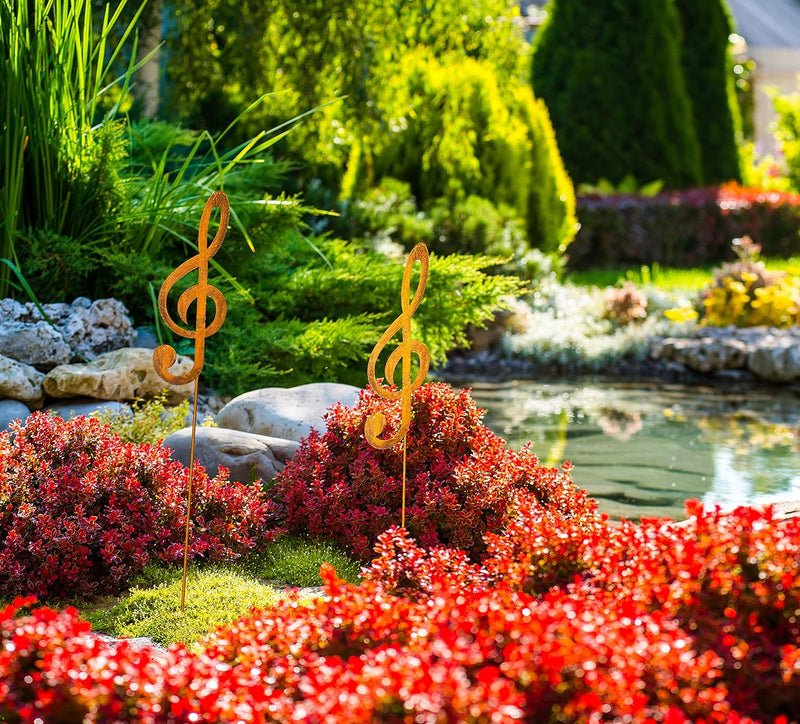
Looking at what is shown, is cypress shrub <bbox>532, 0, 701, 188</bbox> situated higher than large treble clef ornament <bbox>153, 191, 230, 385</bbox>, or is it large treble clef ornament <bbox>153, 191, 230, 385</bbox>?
cypress shrub <bbox>532, 0, 701, 188</bbox>

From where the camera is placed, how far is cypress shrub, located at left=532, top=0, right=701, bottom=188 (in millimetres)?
17438

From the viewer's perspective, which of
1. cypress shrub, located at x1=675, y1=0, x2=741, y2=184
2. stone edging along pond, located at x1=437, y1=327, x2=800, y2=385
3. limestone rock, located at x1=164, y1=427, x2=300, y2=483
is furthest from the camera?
cypress shrub, located at x1=675, y1=0, x2=741, y2=184

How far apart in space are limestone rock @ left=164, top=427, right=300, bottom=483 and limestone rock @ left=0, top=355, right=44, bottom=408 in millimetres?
905

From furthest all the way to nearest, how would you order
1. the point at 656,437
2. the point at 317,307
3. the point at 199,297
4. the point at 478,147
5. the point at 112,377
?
the point at 478,147 → the point at 656,437 → the point at 317,307 → the point at 112,377 → the point at 199,297

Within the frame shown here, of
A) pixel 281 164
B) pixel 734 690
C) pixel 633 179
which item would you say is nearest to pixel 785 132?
pixel 633 179

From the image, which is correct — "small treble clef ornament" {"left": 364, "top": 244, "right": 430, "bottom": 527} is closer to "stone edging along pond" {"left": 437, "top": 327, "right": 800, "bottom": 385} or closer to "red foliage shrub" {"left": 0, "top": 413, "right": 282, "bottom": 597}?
"red foliage shrub" {"left": 0, "top": 413, "right": 282, "bottom": 597}

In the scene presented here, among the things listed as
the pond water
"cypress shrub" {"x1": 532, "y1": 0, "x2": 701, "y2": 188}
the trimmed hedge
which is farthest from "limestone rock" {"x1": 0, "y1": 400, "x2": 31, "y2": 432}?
"cypress shrub" {"x1": 532, "y1": 0, "x2": 701, "y2": 188}

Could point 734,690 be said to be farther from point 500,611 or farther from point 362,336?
point 362,336

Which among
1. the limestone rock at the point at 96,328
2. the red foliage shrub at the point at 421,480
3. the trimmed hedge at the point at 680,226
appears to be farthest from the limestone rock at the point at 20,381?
the trimmed hedge at the point at 680,226

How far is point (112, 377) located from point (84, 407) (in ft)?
0.72

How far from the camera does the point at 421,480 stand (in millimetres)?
4215

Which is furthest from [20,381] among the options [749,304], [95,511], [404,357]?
[749,304]

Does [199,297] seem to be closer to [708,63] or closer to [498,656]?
[498,656]

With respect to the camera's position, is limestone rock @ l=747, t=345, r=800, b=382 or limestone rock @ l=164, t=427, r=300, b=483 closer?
limestone rock @ l=164, t=427, r=300, b=483
